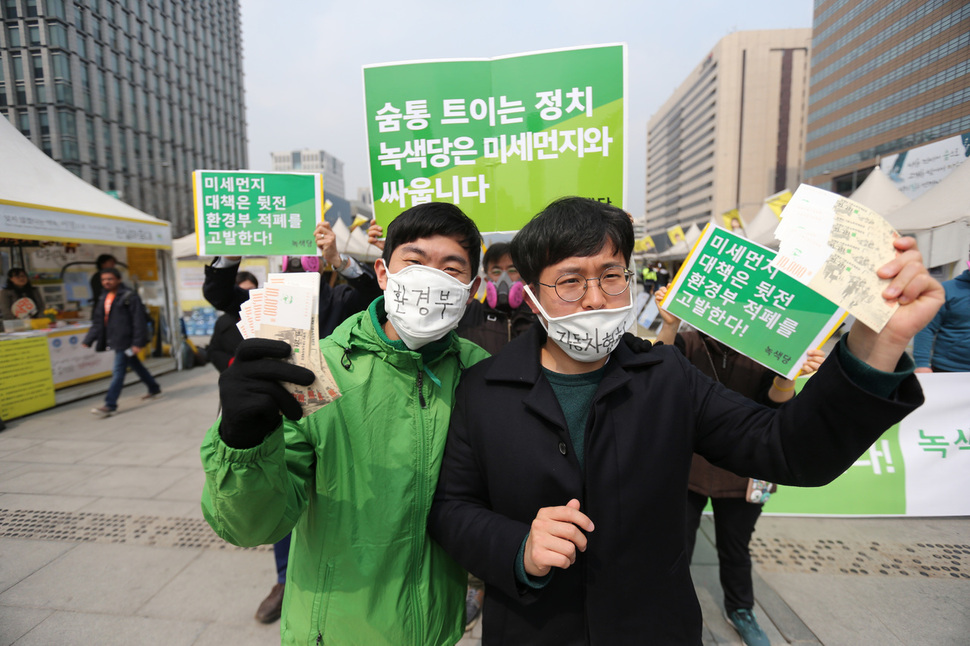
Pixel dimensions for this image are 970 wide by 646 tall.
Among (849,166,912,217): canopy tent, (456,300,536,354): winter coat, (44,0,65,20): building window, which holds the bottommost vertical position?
(456,300,536,354): winter coat

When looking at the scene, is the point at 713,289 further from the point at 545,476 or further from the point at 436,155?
the point at 436,155

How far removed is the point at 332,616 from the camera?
1.32 meters

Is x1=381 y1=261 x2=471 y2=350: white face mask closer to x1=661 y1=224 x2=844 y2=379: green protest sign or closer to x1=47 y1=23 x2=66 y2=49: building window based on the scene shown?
x1=661 y1=224 x2=844 y2=379: green protest sign

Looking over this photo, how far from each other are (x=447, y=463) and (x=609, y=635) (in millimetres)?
629

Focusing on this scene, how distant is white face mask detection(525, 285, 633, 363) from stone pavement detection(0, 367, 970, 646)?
2.14 metres

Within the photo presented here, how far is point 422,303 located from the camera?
1.43 metres

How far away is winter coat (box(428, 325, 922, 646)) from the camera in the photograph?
122 centimetres

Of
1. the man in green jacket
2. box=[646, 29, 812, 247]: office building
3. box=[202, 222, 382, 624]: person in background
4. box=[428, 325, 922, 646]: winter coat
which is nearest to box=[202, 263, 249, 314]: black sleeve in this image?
box=[202, 222, 382, 624]: person in background

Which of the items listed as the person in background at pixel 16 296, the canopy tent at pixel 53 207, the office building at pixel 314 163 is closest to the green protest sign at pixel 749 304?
the canopy tent at pixel 53 207

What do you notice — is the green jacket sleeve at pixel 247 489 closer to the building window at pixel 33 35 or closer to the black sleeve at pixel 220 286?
the black sleeve at pixel 220 286

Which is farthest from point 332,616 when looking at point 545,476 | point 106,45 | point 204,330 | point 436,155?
point 204,330

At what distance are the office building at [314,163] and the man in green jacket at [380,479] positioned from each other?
8461 centimetres

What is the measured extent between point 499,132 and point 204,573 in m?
3.51

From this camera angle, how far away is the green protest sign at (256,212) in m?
2.96
